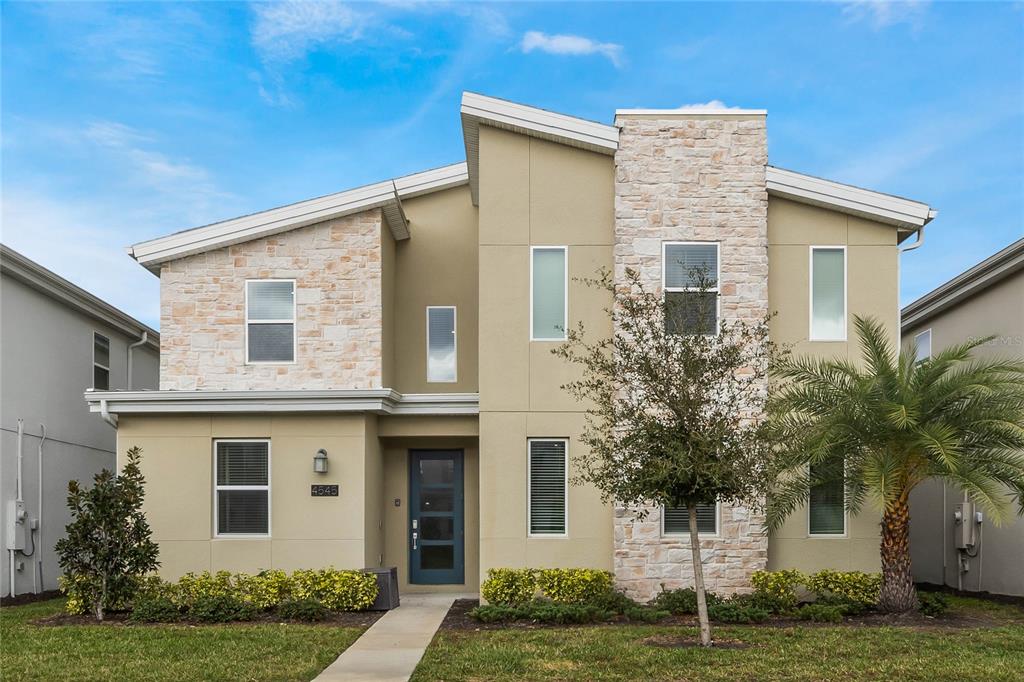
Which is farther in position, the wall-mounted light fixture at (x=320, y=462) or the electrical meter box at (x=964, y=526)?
the electrical meter box at (x=964, y=526)

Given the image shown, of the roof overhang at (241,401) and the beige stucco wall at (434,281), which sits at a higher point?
the beige stucco wall at (434,281)

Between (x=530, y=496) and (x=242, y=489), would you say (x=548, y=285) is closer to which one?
(x=530, y=496)

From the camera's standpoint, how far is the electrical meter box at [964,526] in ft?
60.1

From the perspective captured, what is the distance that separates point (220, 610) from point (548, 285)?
675 cm

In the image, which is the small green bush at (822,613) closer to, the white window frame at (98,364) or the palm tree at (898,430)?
the palm tree at (898,430)

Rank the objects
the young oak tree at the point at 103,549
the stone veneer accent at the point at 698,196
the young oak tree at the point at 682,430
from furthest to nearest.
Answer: the stone veneer accent at the point at 698,196 < the young oak tree at the point at 103,549 < the young oak tree at the point at 682,430

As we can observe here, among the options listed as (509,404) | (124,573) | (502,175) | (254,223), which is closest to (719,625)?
(509,404)

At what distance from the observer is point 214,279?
17.3 metres

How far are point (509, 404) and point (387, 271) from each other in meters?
3.52

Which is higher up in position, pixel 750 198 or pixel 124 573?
pixel 750 198

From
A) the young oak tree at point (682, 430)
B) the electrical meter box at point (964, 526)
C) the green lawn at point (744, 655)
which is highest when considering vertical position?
the young oak tree at point (682, 430)

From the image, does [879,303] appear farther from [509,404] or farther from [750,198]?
[509,404]

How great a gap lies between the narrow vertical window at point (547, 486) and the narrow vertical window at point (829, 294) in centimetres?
438

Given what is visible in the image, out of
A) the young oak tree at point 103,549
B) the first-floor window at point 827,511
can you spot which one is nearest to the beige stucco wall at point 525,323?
the first-floor window at point 827,511
